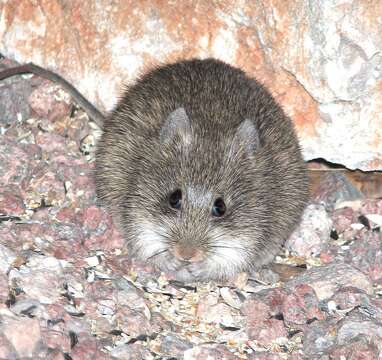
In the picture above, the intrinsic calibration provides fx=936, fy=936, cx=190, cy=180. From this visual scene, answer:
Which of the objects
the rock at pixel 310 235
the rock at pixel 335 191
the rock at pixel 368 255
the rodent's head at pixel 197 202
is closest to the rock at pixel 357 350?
the rodent's head at pixel 197 202

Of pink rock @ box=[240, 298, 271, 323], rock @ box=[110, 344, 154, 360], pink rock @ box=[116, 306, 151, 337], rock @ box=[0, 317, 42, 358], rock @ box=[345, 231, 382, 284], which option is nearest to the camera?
rock @ box=[0, 317, 42, 358]

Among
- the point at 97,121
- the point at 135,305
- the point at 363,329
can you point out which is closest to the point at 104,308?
the point at 135,305

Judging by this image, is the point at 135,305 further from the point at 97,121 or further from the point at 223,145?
the point at 97,121

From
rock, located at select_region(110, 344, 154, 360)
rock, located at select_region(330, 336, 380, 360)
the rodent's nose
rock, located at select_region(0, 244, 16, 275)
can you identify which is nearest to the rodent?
the rodent's nose

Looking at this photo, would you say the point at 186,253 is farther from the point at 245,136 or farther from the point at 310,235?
the point at 310,235

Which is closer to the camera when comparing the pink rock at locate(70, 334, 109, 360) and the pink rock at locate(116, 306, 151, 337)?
the pink rock at locate(70, 334, 109, 360)

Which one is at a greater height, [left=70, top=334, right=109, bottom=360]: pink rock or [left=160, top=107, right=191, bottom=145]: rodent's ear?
[left=160, top=107, right=191, bottom=145]: rodent's ear

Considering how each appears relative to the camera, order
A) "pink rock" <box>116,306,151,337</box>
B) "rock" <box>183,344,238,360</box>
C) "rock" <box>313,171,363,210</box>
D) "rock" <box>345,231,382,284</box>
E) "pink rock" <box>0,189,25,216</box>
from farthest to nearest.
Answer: "rock" <box>313,171,363,210</box>
"rock" <box>345,231,382,284</box>
"pink rock" <box>0,189,25,216</box>
"pink rock" <box>116,306,151,337</box>
"rock" <box>183,344,238,360</box>

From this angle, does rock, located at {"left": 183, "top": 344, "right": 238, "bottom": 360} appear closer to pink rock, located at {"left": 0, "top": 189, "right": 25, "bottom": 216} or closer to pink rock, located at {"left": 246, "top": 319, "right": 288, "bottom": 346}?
pink rock, located at {"left": 246, "top": 319, "right": 288, "bottom": 346}
